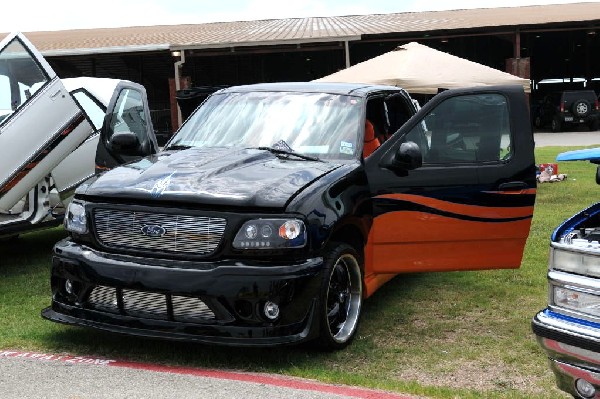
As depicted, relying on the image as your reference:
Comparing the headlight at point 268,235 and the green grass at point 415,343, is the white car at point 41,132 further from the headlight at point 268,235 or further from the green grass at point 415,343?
the headlight at point 268,235

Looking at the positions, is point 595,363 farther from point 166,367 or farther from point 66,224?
point 66,224

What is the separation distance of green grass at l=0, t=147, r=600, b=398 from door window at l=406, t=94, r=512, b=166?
1.18m

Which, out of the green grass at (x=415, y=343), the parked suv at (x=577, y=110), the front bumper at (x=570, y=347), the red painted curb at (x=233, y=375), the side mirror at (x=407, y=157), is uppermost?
the side mirror at (x=407, y=157)

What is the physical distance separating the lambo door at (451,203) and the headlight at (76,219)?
1891 mm

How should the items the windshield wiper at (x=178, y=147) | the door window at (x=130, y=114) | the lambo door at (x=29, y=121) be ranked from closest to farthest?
the windshield wiper at (x=178, y=147) → the lambo door at (x=29, y=121) → the door window at (x=130, y=114)

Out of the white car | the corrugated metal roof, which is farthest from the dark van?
the corrugated metal roof

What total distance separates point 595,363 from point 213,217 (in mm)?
2228

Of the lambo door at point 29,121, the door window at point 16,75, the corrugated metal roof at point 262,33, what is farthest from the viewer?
the corrugated metal roof at point 262,33

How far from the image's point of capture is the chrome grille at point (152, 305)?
445cm

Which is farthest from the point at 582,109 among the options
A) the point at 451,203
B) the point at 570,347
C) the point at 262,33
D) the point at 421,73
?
the point at 570,347

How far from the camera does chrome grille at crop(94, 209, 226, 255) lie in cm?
447

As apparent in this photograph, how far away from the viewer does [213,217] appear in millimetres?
4473

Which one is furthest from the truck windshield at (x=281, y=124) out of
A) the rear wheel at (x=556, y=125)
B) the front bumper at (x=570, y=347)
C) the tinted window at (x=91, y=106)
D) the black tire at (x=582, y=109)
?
the rear wheel at (x=556, y=125)

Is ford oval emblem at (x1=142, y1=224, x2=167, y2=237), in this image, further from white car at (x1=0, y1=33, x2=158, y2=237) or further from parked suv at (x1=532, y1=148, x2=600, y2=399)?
parked suv at (x1=532, y1=148, x2=600, y2=399)
